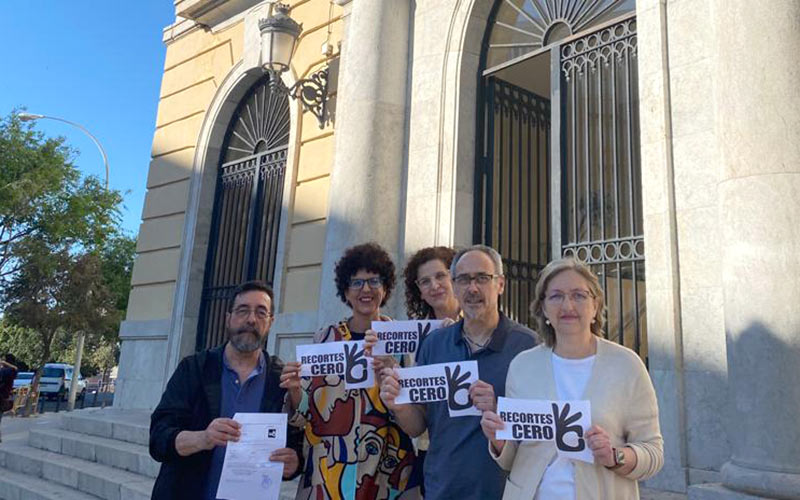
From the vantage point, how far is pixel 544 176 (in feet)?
24.6

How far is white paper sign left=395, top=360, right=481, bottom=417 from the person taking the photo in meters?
2.52

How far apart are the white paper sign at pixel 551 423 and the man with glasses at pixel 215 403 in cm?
110

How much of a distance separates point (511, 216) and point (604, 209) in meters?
1.43

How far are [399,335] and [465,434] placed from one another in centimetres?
63

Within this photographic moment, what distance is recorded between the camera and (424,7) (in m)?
7.52

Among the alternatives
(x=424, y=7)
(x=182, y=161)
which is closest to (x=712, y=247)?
(x=424, y=7)

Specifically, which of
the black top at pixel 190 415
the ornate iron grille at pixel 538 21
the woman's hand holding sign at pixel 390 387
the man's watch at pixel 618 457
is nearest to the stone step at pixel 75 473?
the black top at pixel 190 415

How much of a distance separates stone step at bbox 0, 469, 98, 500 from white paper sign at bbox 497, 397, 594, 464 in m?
6.10

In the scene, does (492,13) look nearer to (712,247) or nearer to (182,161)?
(712,247)

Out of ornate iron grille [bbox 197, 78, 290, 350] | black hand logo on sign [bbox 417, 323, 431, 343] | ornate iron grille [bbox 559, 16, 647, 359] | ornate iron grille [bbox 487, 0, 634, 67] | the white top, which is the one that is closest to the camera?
the white top

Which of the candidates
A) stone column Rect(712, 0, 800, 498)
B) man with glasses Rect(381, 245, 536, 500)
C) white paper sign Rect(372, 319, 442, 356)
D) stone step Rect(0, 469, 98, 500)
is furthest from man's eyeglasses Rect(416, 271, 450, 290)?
stone step Rect(0, 469, 98, 500)

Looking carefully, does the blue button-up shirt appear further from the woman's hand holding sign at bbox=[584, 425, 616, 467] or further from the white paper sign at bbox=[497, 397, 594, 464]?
the woman's hand holding sign at bbox=[584, 425, 616, 467]

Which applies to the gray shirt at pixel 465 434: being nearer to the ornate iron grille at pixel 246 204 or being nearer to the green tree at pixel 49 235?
the ornate iron grille at pixel 246 204

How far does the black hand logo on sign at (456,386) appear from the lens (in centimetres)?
252
